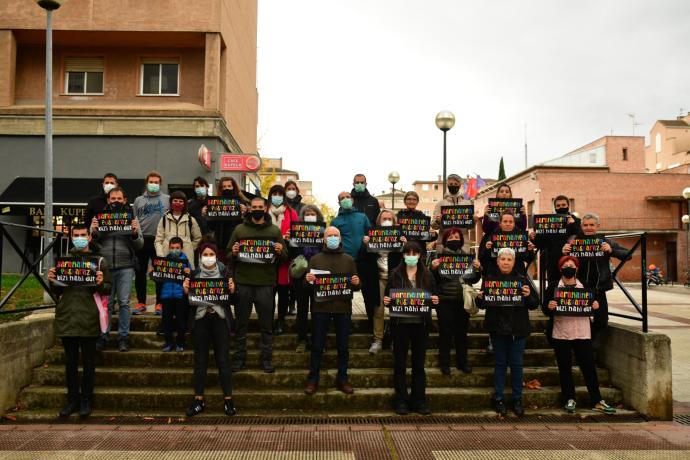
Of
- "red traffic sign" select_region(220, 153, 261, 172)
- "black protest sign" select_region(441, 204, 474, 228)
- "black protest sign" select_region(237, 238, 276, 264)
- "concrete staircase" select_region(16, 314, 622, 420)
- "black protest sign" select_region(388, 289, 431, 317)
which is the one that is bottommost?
"concrete staircase" select_region(16, 314, 622, 420)

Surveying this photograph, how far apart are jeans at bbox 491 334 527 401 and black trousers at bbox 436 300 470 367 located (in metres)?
0.62

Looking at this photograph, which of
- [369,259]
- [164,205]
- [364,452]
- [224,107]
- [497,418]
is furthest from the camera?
[224,107]

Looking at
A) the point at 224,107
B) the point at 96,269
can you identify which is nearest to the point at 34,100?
the point at 224,107

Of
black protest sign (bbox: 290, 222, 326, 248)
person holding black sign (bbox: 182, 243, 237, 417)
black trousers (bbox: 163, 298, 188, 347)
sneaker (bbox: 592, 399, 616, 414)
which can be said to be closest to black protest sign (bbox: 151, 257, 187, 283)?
black trousers (bbox: 163, 298, 188, 347)

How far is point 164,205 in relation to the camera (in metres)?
8.52

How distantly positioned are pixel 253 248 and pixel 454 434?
341 centimetres

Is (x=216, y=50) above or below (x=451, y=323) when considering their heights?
above

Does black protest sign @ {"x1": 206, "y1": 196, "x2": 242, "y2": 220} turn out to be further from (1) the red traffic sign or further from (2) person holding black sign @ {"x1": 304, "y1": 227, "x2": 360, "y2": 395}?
(1) the red traffic sign

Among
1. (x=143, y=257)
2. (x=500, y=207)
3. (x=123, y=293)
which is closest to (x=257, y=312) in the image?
(x=123, y=293)

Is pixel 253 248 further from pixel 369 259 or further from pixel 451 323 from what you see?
pixel 451 323

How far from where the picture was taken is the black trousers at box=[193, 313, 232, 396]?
6402 millimetres

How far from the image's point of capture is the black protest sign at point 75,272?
6.48 meters

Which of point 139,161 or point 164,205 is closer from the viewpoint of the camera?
point 164,205

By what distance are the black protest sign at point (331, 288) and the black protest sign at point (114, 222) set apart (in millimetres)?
2838
